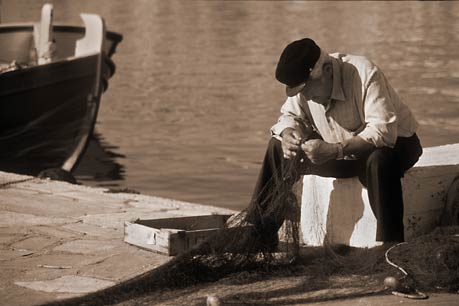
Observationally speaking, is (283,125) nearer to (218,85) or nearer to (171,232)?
(171,232)

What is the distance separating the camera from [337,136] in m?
6.60

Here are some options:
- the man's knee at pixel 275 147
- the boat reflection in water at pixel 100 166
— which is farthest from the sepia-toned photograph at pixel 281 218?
the boat reflection in water at pixel 100 166

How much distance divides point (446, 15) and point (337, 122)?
43.9 metres

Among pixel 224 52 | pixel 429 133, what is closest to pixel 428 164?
pixel 429 133

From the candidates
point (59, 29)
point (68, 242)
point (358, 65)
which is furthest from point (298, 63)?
point (59, 29)

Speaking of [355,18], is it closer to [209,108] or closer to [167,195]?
[209,108]

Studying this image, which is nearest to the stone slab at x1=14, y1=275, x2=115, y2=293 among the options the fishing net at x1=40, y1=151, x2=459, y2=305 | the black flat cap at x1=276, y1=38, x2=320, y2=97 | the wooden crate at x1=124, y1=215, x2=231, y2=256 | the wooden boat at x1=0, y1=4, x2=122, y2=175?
the fishing net at x1=40, y1=151, x2=459, y2=305

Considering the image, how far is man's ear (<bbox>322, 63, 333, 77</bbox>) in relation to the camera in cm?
645

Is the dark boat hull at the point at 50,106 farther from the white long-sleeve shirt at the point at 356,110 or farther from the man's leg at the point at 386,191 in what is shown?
the man's leg at the point at 386,191

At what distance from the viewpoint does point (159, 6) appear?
58.1 metres

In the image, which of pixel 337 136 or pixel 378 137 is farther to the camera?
pixel 337 136

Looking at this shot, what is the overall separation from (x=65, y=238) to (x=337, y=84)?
2.08 m

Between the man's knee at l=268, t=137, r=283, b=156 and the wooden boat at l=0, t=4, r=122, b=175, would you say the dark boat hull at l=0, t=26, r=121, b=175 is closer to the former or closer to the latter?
the wooden boat at l=0, t=4, r=122, b=175

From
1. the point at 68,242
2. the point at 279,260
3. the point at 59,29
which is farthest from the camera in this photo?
the point at 59,29
